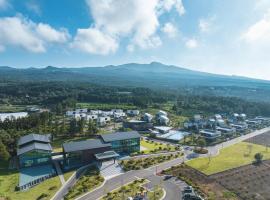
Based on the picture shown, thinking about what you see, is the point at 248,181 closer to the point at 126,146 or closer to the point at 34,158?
the point at 126,146

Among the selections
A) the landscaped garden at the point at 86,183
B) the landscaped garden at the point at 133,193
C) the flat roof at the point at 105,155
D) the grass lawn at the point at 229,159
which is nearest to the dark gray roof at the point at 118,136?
the flat roof at the point at 105,155

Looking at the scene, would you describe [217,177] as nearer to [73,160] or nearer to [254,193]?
[254,193]

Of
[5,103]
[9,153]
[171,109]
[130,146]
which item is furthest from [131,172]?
[5,103]

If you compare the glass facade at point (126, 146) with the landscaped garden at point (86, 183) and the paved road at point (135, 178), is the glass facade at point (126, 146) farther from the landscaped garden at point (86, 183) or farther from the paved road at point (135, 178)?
the landscaped garden at point (86, 183)

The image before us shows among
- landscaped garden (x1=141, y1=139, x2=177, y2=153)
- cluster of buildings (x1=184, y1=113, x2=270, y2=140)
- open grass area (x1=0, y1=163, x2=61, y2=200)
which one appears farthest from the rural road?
cluster of buildings (x1=184, y1=113, x2=270, y2=140)

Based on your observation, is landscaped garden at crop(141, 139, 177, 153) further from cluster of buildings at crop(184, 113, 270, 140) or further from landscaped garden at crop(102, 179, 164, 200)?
landscaped garden at crop(102, 179, 164, 200)

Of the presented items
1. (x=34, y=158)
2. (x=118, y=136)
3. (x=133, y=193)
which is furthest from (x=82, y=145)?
(x=133, y=193)

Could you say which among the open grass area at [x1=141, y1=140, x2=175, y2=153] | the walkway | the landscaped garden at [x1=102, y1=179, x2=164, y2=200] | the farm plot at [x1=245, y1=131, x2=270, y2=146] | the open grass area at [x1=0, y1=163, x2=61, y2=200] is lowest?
the farm plot at [x1=245, y1=131, x2=270, y2=146]
